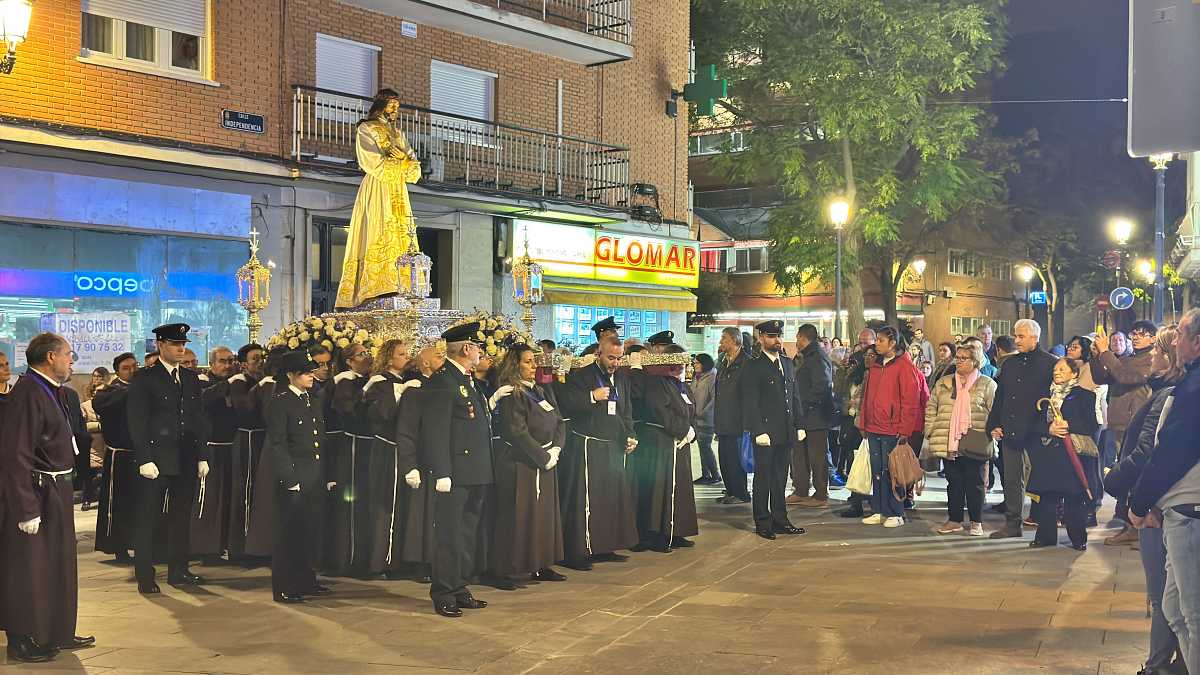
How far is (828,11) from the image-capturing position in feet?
101

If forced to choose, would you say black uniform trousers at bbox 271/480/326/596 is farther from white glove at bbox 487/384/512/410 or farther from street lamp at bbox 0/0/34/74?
street lamp at bbox 0/0/34/74

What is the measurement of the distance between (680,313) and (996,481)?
1008cm

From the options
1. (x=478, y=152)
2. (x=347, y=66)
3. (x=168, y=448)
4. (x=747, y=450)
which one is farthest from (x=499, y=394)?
(x=478, y=152)

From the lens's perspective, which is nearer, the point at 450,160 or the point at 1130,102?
the point at 1130,102

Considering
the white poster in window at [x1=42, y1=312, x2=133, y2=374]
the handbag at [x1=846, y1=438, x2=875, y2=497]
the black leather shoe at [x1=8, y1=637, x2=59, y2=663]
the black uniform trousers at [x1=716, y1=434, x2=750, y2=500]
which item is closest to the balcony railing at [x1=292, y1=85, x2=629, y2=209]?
the white poster in window at [x1=42, y1=312, x2=133, y2=374]

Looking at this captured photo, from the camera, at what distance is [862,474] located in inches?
542

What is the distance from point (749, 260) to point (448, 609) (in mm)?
40119

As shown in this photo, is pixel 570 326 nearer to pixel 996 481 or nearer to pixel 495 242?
pixel 495 242

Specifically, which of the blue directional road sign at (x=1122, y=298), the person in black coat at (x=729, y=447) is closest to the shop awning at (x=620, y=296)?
the person in black coat at (x=729, y=447)

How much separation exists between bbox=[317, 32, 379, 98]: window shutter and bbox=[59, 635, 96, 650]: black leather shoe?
13.4 m

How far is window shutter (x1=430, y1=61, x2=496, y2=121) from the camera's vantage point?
2230 centimetres

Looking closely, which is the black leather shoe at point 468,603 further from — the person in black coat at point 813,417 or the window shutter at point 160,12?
the window shutter at point 160,12

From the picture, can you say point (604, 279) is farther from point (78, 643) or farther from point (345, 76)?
point (78, 643)

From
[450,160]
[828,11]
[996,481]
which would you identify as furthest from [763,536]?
[828,11]
